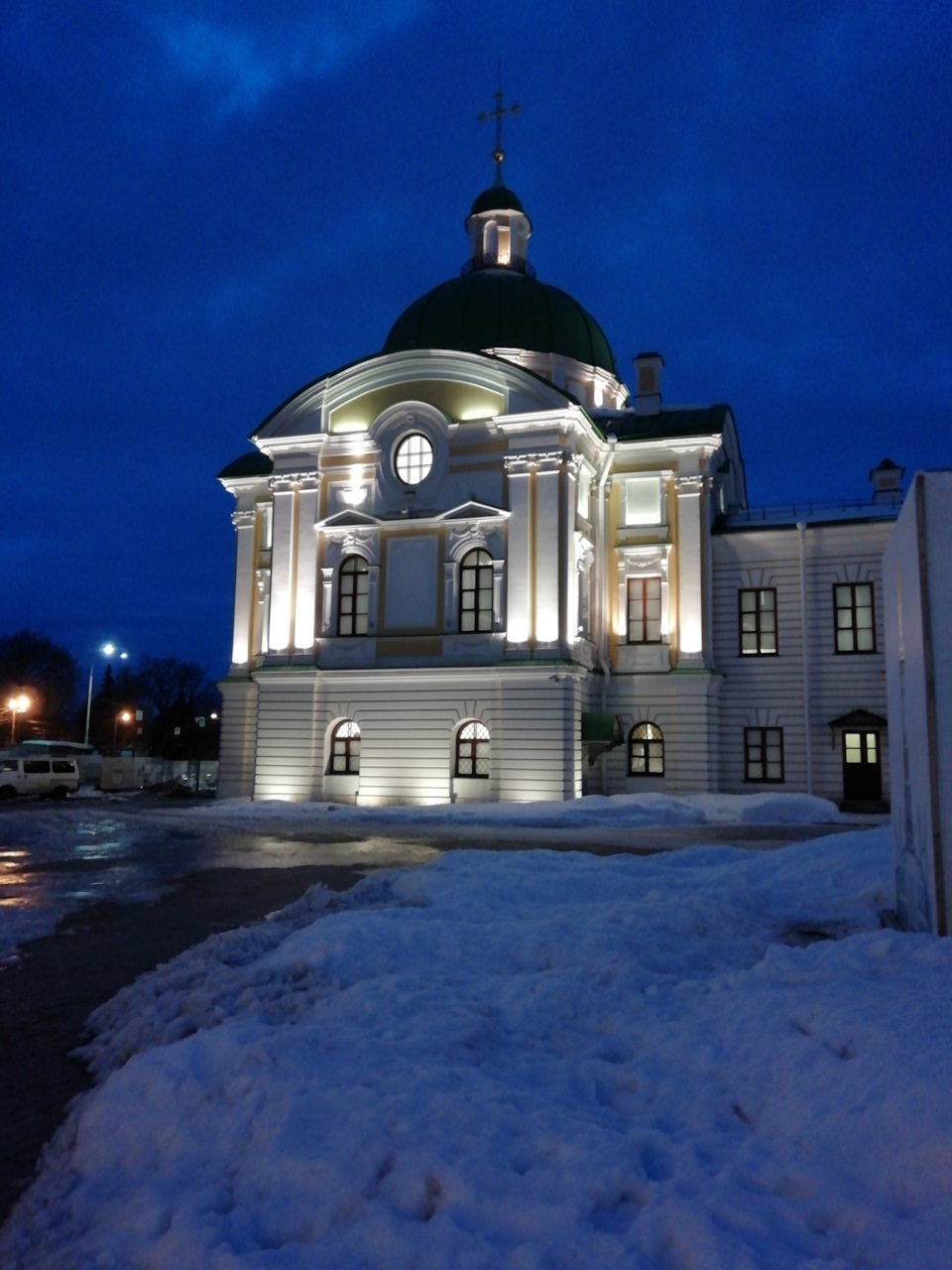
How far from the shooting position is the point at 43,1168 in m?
4.61

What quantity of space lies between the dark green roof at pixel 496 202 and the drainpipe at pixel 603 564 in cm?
1381

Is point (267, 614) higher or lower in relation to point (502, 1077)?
higher

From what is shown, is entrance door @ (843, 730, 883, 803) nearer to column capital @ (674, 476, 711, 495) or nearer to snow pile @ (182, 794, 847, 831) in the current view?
snow pile @ (182, 794, 847, 831)

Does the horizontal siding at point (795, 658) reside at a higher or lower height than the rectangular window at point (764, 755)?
higher

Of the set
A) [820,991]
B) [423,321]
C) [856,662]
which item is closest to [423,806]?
[856,662]

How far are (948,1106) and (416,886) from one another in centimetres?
733

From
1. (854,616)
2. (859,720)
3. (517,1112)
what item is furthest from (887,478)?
(517,1112)

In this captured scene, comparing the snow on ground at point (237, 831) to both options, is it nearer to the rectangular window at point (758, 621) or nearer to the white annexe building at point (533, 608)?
the white annexe building at point (533, 608)

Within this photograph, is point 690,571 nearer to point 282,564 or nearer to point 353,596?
point 353,596

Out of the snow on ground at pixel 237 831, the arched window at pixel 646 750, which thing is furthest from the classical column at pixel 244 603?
the arched window at pixel 646 750

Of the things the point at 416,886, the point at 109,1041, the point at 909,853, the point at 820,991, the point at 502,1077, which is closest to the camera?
the point at 502,1077

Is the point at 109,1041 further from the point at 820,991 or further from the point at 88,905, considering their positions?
the point at 88,905

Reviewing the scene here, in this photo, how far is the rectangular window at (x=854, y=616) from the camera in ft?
99.6

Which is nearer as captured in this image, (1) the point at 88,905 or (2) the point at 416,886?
(2) the point at 416,886
